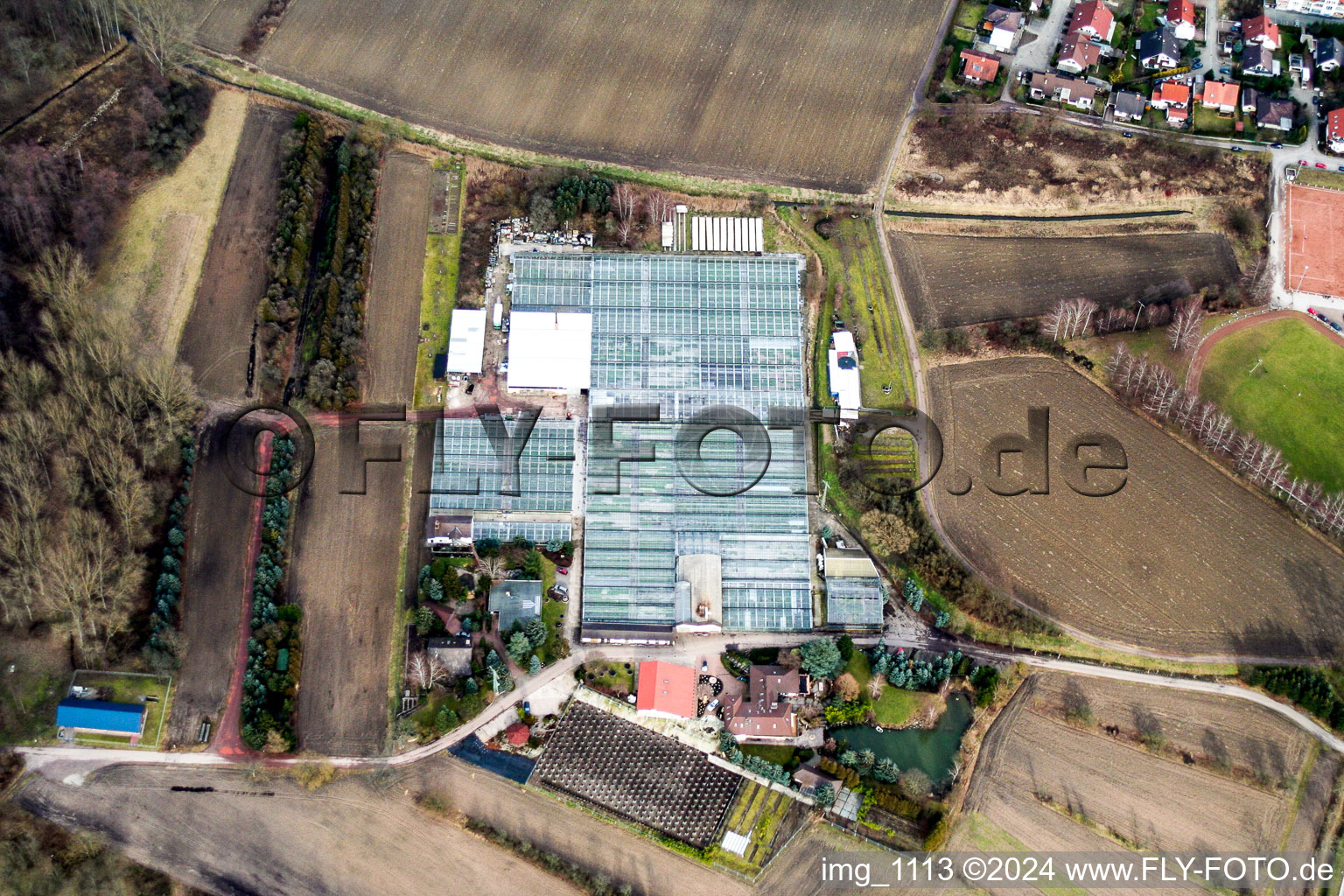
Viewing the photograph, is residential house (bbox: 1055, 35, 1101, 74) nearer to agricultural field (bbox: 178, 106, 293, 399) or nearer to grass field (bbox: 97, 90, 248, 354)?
agricultural field (bbox: 178, 106, 293, 399)

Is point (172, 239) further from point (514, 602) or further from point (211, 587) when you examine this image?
point (514, 602)

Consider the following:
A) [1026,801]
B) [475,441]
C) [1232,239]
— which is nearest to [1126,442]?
[1232,239]

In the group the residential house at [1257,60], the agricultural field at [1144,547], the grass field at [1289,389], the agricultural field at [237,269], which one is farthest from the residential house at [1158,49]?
the agricultural field at [237,269]

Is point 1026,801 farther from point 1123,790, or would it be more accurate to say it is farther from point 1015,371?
point 1015,371

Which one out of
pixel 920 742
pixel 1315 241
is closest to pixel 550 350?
pixel 920 742

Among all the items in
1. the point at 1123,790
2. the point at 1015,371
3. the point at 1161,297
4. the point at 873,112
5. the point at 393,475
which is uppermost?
the point at 873,112

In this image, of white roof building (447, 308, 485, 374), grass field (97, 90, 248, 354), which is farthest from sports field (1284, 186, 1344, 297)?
grass field (97, 90, 248, 354)
